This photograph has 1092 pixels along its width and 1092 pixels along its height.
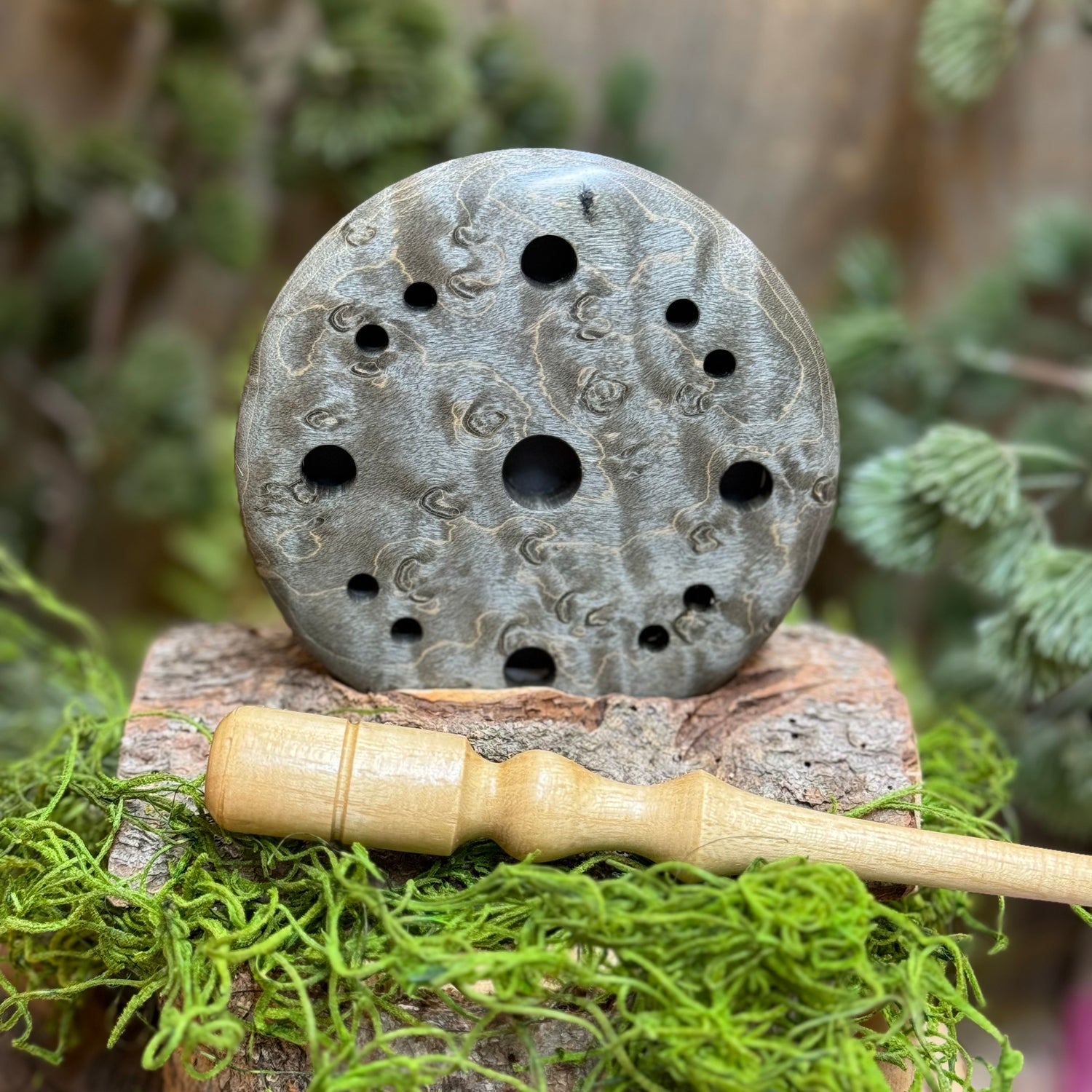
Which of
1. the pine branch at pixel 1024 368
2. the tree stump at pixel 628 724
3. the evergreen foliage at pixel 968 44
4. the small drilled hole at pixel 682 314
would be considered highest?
the evergreen foliage at pixel 968 44

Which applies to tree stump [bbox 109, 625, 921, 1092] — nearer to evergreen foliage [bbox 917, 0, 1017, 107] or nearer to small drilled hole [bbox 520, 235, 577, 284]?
small drilled hole [bbox 520, 235, 577, 284]

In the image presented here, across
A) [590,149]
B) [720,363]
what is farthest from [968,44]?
[720,363]

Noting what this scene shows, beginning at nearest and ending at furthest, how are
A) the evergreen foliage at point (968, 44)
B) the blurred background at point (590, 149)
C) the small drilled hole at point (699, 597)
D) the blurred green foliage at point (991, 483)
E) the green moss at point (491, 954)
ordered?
the green moss at point (491, 954), the small drilled hole at point (699, 597), the blurred green foliage at point (991, 483), the evergreen foliage at point (968, 44), the blurred background at point (590, 149)

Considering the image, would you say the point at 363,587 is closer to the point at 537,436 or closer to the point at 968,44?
the point at 537,436

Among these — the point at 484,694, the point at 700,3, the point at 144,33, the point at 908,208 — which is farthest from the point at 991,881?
the point at 144,33

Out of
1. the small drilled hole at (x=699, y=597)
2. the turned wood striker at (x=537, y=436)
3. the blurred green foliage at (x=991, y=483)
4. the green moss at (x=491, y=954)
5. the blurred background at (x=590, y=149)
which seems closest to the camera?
the green moss at (x=491, y=954)

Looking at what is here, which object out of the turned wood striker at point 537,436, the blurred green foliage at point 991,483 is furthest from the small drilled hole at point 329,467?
the blurred green foliage at point 991,483

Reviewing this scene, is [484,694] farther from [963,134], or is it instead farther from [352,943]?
[963,134]

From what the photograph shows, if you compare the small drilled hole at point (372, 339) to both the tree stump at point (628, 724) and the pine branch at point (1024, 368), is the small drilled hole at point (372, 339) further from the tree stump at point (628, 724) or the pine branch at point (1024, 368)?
the pine branch at point (1024, 368)
